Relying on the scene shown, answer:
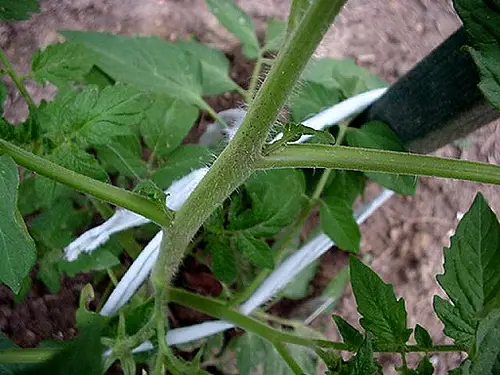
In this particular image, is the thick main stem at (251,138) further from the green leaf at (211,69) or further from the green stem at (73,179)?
the green leaf at (211,69)

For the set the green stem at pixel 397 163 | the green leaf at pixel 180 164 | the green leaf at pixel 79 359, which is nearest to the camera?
the green leaf at pixel 79 359

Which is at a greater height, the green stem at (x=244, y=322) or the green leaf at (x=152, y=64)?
the green leaf at (x=152, y=64)

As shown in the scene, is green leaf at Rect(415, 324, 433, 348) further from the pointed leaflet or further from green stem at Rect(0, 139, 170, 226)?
green stem at Rect(0, 139, 170, 226)

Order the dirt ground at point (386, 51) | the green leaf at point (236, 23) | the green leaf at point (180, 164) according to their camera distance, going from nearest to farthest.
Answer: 1. the green leaf at point (180, 164)
2. the green leaf at point (236, 23)
3. the dirt ground at point (386, 51)

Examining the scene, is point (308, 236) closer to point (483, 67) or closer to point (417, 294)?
point (417, 294)

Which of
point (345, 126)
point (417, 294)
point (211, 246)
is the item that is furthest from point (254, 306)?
point (417, 294)

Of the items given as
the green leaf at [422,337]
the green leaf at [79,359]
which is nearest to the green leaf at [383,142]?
the green leaf at [422,337]

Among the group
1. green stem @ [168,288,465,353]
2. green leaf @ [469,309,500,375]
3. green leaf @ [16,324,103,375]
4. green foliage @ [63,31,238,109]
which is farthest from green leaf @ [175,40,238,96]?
green leaf @ [16,324,103,375]
